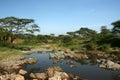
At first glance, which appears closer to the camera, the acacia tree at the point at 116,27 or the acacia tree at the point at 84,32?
the acacia tree at the point at 116,27

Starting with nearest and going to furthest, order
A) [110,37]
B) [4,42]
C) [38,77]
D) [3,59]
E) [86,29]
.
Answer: [38,77], [3,59], [4,42], [110,37], [86,29]

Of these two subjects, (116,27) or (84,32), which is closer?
(116,27)

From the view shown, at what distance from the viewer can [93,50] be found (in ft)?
119

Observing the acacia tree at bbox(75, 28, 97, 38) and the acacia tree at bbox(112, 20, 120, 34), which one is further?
the acacia tree at bbox(75, 28, 97, 38)

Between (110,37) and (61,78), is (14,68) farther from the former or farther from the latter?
(110,37)

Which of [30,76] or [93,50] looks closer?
[30,76]

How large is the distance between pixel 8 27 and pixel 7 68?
17602 millimetres

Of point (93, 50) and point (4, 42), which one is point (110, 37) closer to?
point (93, 50)

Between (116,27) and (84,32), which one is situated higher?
(84,32)

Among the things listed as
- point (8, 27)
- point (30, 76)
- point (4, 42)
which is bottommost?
point (30, 76)

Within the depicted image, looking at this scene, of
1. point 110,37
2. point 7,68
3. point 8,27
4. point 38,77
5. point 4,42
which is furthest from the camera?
point 110,37

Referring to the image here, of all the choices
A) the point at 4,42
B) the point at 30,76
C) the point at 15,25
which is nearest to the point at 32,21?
the point at 15,25

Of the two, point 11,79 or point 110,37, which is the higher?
point 110,37

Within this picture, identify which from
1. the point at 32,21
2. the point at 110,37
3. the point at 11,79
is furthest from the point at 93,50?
the point at 11,79
